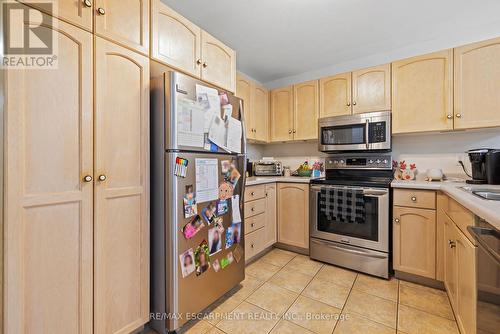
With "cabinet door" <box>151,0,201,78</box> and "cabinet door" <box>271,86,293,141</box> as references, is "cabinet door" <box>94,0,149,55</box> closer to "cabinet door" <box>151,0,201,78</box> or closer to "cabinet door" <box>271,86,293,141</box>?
"cabinet door" <box>151,0,201,78</box>

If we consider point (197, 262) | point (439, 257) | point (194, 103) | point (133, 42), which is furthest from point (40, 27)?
point (439, 257)

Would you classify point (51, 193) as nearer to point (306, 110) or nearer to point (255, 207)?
point (255, 207)

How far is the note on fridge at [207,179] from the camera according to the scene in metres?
1.42

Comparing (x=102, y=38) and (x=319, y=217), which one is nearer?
(x=102, y=38)

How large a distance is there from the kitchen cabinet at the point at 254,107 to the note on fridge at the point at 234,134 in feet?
3.37

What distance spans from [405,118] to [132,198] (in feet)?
8.27

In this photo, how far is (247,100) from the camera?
2770 millimetres

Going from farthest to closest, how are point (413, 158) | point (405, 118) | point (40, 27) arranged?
point (413, 158)
point (405, 118)
point (40, 27)

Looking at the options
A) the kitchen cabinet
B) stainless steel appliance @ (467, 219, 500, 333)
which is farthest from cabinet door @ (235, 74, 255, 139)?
stainless steel appliance @ (467, 219, 500, 333)

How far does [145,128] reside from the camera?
132 cm

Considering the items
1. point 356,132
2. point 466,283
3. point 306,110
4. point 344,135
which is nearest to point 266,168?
point 306,110

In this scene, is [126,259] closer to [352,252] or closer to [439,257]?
[352,252]

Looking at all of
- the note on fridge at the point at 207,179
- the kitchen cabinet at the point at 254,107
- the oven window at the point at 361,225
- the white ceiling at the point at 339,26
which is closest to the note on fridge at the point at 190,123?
the note on fridge at the point at 207,179

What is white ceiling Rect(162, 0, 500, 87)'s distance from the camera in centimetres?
182
